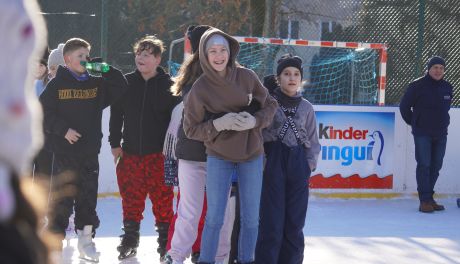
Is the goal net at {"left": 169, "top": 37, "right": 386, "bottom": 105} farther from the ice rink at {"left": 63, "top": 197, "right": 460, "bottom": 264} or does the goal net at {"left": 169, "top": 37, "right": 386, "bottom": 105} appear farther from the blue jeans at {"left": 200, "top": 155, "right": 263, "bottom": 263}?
the blue jeans at {"left": 200, "top": 155, "right": 263, "bottom": 263}

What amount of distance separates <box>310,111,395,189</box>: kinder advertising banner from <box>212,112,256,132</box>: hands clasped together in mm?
4265

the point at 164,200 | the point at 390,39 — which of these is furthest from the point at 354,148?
the point at 164,200

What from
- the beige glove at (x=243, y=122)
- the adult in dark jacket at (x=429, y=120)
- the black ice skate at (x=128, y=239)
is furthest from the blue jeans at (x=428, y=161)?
the beige glove at (x=243, y=122)

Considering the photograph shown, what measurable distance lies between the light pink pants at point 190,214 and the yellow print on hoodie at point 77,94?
30.1 inches

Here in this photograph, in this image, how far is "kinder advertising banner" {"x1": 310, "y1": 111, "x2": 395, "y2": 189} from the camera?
873cm

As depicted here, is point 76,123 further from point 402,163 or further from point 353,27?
point 353,27

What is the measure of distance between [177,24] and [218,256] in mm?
14131

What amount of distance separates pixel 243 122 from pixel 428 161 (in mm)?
4152

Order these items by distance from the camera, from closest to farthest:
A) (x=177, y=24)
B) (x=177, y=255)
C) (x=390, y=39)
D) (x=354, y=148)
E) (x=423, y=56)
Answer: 1. (x=177, y=255)
2. (x=354, y=148)
3. (x=423, y=56)
4. (x=390, y=39)
5. (x=177, y=24)

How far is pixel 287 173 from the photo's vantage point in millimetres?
4723

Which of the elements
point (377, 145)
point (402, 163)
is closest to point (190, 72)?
point (377, 145)

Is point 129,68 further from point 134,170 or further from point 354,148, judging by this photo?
point 134,170

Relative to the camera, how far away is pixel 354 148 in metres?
8.82

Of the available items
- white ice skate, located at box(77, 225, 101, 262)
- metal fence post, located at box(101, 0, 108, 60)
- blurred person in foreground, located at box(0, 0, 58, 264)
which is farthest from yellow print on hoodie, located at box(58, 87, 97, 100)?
blurred person in foreground, located at box(0, 0, 58, 264)
